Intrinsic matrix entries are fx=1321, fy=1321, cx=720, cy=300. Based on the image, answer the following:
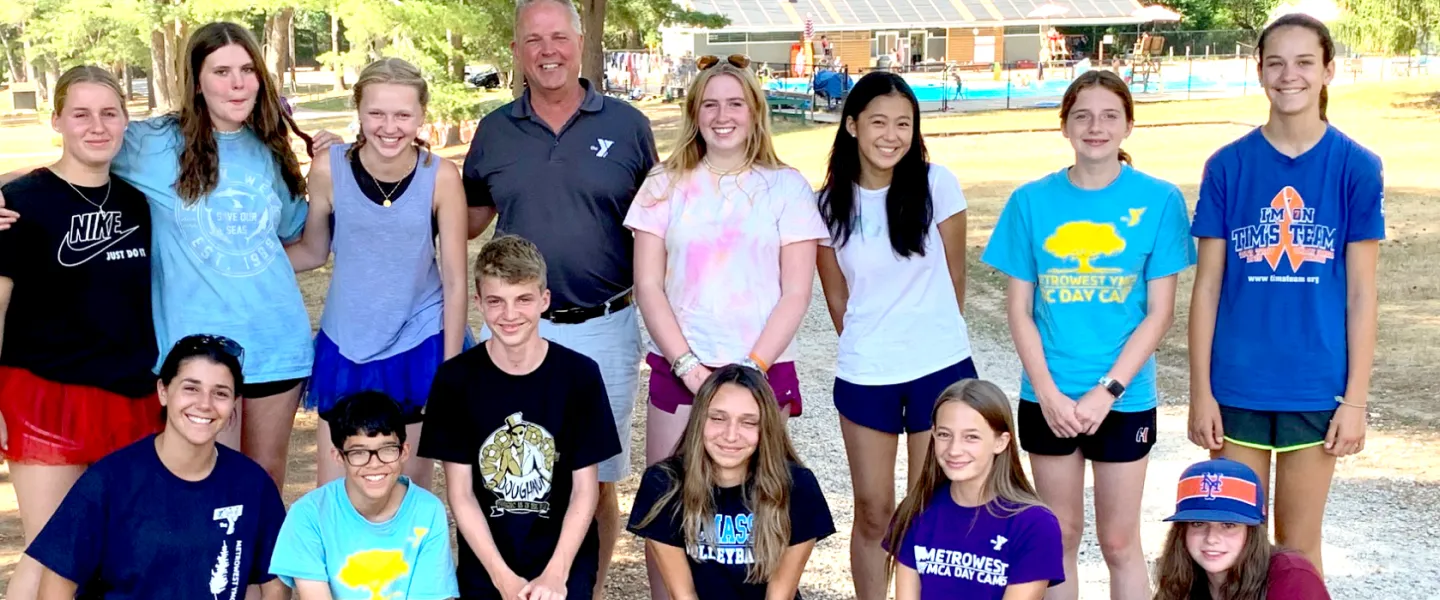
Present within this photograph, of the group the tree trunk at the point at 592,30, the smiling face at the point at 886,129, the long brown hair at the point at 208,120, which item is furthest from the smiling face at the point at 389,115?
→ the tree trunk at the point at 592,30

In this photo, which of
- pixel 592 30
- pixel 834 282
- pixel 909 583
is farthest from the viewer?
pixel 592 30

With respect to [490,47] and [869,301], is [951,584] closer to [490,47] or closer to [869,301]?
[869,301]

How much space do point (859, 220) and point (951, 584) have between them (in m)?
1.22

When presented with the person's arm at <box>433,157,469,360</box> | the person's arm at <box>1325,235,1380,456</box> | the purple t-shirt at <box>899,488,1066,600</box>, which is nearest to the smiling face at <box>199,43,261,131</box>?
the person's arm at <box>433,157,469,360</box>

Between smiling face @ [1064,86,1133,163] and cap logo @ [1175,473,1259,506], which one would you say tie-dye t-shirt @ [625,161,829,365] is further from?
cap logo @ [1175,473,1259,506]

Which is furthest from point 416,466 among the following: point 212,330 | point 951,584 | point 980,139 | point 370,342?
point 980,139

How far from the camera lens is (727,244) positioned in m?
4.10

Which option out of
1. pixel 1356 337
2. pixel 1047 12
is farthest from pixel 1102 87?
pixel 1047 12

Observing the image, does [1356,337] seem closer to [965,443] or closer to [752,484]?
[965,443]

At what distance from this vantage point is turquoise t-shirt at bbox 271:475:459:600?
3.68 metres

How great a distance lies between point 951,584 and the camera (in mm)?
3641

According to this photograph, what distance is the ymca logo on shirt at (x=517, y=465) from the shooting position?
3.93 meters

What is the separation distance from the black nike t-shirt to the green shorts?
3.27 meters

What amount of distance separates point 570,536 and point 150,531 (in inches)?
45.4
